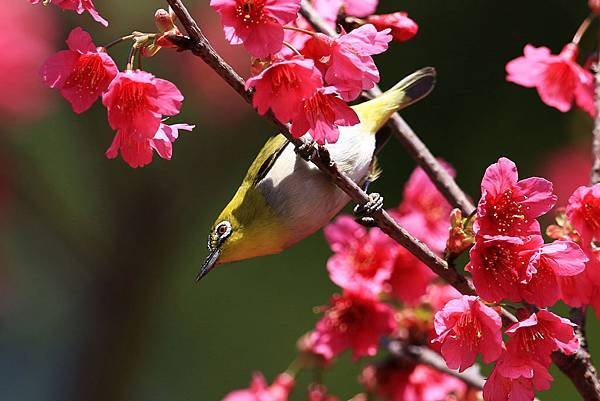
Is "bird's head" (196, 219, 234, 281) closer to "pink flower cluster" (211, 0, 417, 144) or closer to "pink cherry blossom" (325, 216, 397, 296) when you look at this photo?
"pink cherry blossom" (325, 216, 397, 296)

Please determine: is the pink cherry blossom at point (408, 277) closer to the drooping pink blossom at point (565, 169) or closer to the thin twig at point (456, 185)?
the thin twig at point (456, 185)

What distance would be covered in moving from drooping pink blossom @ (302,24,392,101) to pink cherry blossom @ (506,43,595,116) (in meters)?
0.55

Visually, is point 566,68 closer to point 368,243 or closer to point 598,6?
point 598,6

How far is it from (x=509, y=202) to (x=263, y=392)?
2.76 ft

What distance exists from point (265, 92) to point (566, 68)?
758 millimetres

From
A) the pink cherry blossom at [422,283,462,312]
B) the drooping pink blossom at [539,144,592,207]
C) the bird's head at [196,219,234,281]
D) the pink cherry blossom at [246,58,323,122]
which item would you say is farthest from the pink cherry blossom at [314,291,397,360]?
the drooping pink blossom at [539,144,592,207]

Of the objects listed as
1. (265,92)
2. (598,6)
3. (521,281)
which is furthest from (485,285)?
(598,6)

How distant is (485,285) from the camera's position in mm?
Answer: 1231

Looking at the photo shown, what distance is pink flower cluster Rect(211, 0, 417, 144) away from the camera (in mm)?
1171

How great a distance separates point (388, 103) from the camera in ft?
5.93

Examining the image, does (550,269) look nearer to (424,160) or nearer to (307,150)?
(307,150)

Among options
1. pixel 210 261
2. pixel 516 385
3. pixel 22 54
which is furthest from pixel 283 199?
pixel 22 54

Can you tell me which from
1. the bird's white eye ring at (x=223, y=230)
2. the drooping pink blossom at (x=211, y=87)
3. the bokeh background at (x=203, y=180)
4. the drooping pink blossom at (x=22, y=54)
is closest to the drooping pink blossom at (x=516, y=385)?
the bird's white eye ring at (x=223, y=230)

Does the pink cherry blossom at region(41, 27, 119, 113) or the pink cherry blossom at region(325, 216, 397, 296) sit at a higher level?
the pink cherry blossom at region(41, 27, 119, 113)
